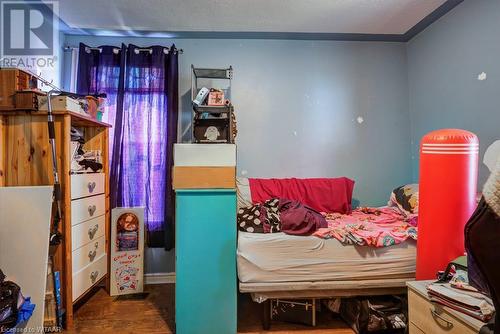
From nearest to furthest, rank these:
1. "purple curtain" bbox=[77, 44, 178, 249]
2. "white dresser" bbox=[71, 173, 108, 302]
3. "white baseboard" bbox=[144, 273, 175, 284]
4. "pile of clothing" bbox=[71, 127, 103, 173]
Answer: "white dresser" bbox=[71, 173, 108, 302] → "pile of clothing" bbox=[71, 127, 103, 173] → "purple curtain" bbox=[77, 44, 178, 249] → "white baseboard" bbox=[144, 273, 175, 284]

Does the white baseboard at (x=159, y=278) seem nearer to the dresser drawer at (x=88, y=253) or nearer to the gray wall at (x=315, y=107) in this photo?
the gray wall at (x=315, y=107)

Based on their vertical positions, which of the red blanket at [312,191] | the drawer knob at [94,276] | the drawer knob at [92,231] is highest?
the red blanket at [312,191]

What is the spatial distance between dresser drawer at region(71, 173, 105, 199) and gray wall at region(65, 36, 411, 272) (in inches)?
33.2

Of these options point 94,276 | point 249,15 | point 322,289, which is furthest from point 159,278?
point 249,15

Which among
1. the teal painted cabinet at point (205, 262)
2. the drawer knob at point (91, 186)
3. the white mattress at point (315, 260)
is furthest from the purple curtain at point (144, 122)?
the white mattress at point (315, 260)

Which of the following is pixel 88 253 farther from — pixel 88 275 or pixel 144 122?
pixel 144 122

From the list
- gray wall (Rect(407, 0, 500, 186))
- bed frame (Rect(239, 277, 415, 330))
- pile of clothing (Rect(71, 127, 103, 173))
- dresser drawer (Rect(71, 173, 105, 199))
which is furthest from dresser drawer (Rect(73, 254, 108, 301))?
gray wall (Rect(407, 0, 500, 186))

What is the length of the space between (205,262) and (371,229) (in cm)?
120

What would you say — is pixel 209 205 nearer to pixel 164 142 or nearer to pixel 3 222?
pixel 164 142

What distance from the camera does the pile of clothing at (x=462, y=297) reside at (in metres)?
1.10

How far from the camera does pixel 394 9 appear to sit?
89.6 inches

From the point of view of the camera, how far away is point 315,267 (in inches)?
70.4

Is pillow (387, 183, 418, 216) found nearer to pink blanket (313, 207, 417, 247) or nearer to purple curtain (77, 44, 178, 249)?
pink blanket (313, 207, 417, 247)

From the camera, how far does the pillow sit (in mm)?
2213
